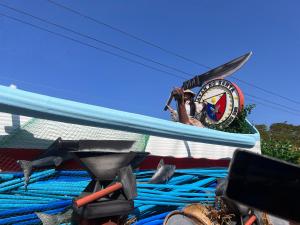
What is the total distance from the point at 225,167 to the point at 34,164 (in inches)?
88.0

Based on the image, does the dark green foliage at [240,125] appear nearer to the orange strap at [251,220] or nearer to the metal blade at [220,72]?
the metal blade at [220,72]

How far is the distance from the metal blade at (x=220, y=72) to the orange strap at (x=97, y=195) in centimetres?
478

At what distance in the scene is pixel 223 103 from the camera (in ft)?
19.1

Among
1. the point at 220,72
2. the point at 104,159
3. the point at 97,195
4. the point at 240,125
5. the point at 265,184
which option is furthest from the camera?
the point at 220,72

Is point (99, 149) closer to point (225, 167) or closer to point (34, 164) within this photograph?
point (34, 164)

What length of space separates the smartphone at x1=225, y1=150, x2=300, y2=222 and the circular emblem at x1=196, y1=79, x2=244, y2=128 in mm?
4495

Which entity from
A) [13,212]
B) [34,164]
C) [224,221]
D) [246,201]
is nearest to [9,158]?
[34,164]

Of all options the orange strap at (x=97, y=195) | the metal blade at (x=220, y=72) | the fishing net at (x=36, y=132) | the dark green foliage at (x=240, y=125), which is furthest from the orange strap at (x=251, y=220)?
the metal blade at (x=220, y=72)

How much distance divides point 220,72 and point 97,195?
5.11 m

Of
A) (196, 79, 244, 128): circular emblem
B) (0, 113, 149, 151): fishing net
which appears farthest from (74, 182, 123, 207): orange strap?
(196, 79, 244, 128): circular emblem

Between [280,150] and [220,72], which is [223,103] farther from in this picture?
[280,150]

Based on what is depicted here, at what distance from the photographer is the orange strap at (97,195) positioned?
1.77 meters

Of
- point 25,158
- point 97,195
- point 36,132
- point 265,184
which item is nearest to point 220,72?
point 36,132

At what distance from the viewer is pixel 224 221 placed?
2723 mm
